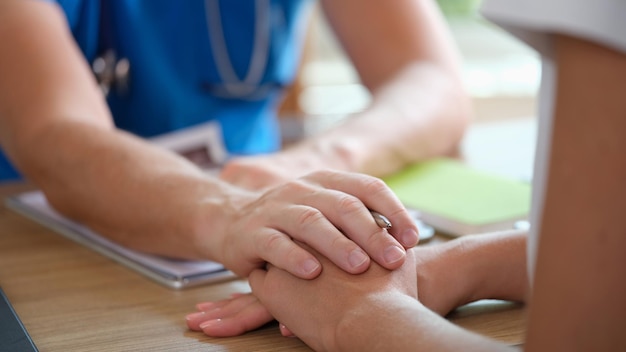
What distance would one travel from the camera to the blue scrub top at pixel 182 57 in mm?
1481

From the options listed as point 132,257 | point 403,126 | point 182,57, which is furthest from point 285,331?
point 182,57

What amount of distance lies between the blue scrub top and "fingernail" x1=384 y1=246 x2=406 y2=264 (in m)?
0.88

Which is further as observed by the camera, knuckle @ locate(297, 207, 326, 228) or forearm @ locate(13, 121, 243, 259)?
forearm @ locate(13, 121, 243, 259)

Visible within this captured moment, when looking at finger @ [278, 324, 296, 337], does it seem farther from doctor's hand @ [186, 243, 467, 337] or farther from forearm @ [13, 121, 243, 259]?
forearm @ [13, 121, 243, 259]

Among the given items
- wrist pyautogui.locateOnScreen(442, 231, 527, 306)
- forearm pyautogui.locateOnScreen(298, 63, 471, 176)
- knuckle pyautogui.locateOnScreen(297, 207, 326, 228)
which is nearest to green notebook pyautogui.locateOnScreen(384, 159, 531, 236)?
forearm pyautogui.locateOnScreen(298, 63, 471, 176)

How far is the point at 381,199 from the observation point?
75 centimetres

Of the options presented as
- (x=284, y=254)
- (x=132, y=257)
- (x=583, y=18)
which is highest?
(x=583, y=18)

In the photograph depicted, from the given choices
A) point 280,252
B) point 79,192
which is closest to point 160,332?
point 280,252

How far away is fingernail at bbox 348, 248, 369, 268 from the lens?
70 cm

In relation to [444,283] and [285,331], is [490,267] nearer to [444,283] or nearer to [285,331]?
[444,283]

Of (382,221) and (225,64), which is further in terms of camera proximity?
(225,64)

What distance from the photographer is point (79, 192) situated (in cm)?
104

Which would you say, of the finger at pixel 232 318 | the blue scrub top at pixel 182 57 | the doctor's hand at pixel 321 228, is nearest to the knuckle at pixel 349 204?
the doctor's hand at pixel 321 228

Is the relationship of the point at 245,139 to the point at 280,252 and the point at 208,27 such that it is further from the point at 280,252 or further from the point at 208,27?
the point at 280,252
